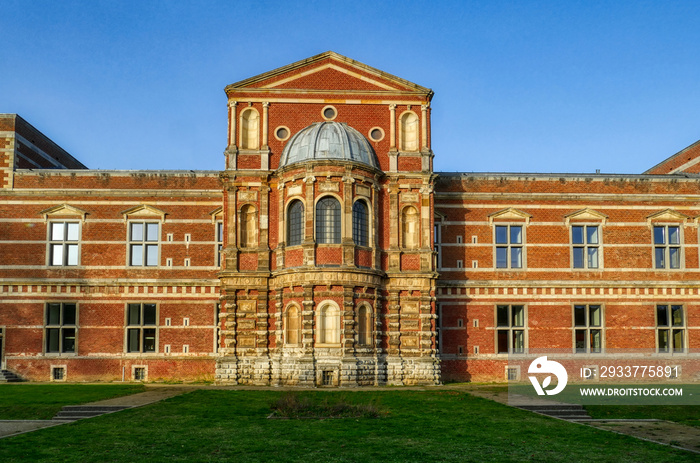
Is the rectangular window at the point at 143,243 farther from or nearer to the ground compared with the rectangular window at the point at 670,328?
farther from the ground

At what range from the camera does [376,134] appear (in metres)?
35.8

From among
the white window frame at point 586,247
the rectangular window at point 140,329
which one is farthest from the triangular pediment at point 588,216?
the rectangular window at point 140,329

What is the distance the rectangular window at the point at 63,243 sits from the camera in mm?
37719

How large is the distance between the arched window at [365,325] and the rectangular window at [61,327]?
1412 cm

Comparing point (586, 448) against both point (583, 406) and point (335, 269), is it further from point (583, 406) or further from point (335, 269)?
point (335, 269)

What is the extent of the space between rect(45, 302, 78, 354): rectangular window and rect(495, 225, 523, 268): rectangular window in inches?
814

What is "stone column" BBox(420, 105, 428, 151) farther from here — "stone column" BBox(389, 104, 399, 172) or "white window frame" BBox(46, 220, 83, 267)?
"white window frame" BBox(46, 220, 83, 267)

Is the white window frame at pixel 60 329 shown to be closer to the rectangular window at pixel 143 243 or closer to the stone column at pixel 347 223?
the rectangular window at pixel 143 243

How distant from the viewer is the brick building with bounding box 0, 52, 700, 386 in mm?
33625

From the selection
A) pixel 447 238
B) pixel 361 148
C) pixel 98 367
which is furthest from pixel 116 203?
pixel 447 238

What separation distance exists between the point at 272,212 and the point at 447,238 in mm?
9030

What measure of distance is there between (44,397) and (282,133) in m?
15.3

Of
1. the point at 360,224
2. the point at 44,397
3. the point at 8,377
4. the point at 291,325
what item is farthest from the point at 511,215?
the point at 8,377

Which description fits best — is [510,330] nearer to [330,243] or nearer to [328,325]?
[328,325]
